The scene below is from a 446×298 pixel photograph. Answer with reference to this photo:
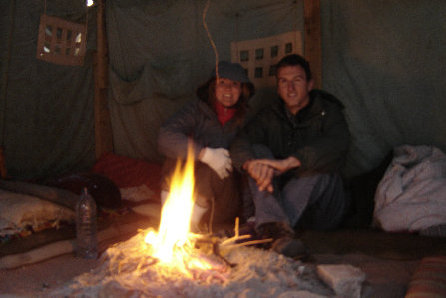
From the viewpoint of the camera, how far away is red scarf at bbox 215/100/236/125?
3303mm

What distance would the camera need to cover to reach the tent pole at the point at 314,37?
143 inches

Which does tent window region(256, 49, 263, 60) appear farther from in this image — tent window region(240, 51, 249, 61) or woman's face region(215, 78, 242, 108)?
woman's face region(215, 78, 242, 108)

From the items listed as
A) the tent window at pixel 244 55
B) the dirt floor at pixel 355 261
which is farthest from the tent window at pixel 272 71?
the dirt floor at pixel 355 261

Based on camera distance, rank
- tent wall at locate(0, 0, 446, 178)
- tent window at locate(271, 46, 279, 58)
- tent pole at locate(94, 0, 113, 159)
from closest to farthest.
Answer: tent wall at locate(0, 0, 446, 178), tent window at locate(271, 46, 279, 58), tent pole at locate(94, 0, 113, 159)

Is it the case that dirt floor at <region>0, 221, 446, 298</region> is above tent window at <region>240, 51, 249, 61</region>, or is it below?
below

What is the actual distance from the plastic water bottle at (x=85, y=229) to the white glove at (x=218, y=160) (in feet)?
2.86

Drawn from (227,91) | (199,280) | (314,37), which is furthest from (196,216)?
(314,37)

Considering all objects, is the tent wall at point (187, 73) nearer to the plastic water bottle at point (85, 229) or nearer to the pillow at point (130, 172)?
the pillow at point (130, 172)

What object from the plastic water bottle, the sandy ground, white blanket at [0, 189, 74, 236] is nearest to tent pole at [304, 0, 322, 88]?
the sandy ground

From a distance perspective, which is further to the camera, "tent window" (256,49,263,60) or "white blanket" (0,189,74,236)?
"tent window" (256,49,263,60)

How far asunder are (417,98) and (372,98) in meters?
0.36

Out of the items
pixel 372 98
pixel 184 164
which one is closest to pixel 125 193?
pixel 184 164

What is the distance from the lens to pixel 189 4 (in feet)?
14.7

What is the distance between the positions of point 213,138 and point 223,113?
23 cm
